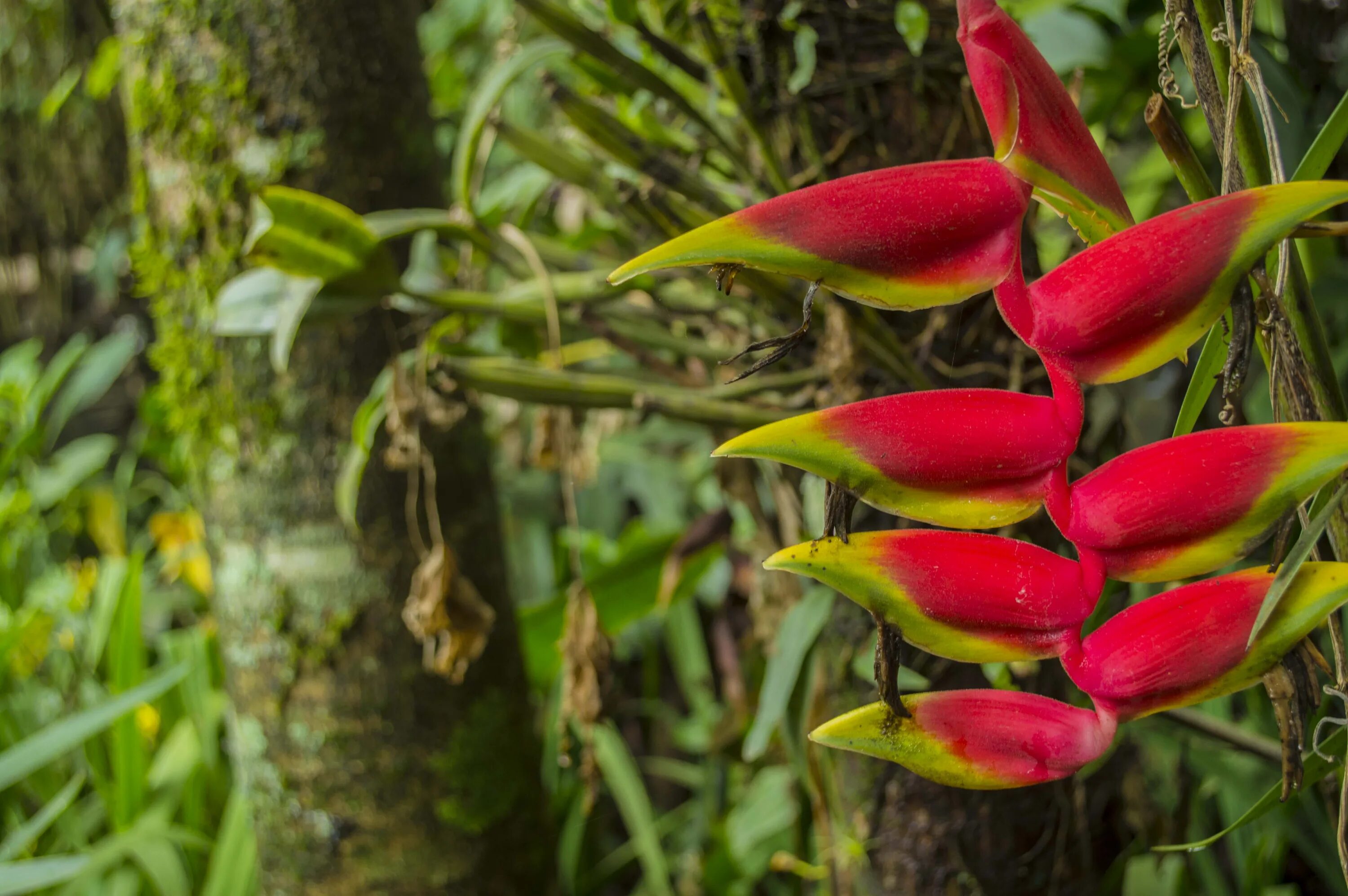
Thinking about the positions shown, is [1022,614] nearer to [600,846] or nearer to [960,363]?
[960,363]

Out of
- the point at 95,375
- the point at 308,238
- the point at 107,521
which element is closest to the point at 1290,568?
the point at 308,238

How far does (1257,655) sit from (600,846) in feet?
3.77

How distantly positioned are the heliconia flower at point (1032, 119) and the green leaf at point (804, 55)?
0.27 meters

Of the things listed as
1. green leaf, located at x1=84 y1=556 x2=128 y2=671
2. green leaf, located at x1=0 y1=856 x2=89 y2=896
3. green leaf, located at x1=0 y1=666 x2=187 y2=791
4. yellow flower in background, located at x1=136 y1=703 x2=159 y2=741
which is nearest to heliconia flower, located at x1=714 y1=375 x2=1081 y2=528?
green leaf, located at x1=0 y1=856 x2=89 y2=896

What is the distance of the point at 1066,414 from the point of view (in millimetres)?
213

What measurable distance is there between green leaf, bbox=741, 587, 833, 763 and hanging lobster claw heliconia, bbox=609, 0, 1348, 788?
0.30 meters

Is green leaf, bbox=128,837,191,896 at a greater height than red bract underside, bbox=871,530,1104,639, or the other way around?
red bract underside, bbox=871,530,1104,639

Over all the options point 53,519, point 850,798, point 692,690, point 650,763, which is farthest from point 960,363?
point 53,519

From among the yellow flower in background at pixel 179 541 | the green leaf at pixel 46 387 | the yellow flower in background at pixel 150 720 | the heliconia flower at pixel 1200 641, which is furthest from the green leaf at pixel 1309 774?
the green leaf at pixel 46 387

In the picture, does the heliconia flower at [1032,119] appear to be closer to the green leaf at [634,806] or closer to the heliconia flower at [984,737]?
the heliconia flower at [984,737]

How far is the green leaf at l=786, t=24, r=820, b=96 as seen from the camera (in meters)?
0.48

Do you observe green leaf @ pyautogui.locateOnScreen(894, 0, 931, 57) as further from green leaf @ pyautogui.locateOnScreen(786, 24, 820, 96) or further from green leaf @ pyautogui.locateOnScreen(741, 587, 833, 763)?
green leaf @ pyautogui.locateOnScreen(741, 587, 833, 763)

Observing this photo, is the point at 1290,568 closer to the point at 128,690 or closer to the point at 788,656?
the point at 788,656

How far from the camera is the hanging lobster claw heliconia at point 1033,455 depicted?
196 millimetres
